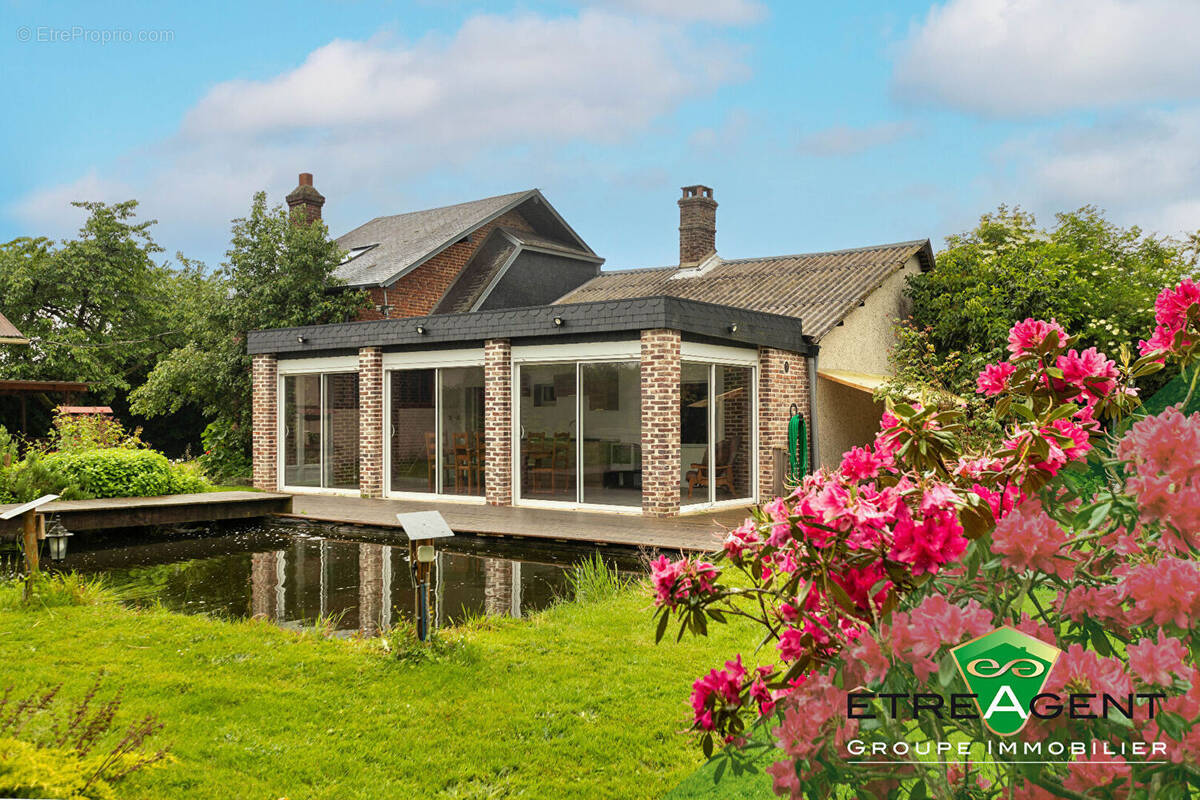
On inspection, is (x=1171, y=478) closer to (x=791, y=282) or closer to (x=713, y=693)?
(x=713, y=693)

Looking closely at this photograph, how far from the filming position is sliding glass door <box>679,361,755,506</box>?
14.0 meters

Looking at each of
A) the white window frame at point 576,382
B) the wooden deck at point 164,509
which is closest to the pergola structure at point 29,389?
the wooden deck at point 164,509

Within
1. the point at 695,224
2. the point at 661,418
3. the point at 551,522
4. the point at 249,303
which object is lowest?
the point at 551,522

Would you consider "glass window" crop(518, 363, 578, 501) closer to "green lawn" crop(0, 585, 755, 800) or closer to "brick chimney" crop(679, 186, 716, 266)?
"green lawn" crop(0, 585, 755, 800)

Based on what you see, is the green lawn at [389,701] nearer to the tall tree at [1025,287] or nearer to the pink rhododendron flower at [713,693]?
the pink rhododendron flower at [713,693]

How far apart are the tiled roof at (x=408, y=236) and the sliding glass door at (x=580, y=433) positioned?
27.6ft

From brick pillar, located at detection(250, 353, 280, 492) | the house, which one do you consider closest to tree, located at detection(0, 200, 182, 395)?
brick pillar, located at detection(250, 353, 280, 492)

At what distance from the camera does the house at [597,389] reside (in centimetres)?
1402

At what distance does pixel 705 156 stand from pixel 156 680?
2056 cm

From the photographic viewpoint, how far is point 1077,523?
1949 millimetres

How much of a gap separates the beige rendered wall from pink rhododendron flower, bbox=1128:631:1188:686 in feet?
47.7

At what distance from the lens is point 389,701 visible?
501cm

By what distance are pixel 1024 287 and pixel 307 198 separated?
18.8 meters

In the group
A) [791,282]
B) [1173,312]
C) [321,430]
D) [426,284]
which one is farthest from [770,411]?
[1173,312]
